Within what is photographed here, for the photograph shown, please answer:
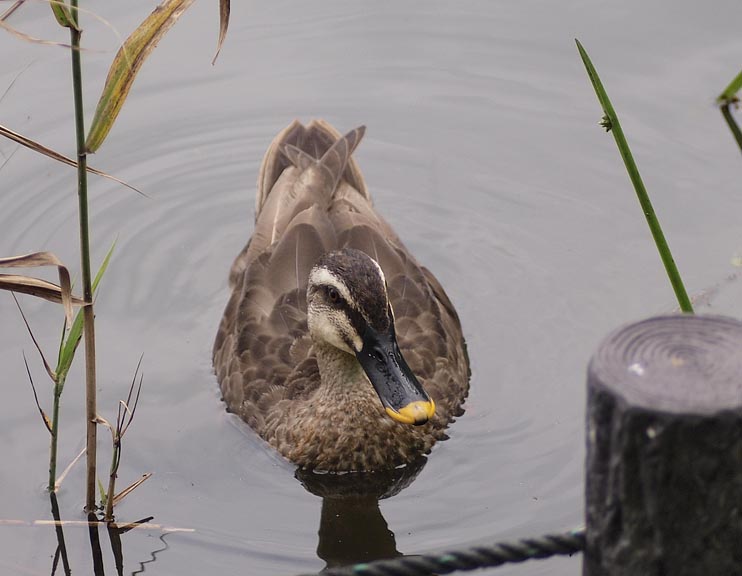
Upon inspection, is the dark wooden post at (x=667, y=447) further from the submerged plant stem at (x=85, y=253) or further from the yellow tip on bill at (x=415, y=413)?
the yellow tip on bill at (x=415, y=413)

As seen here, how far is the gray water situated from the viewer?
503cm

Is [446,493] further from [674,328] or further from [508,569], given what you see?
[674,328]

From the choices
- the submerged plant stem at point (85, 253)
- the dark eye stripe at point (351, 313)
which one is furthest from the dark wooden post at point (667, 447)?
the dark eye stripe at point (351, 313)

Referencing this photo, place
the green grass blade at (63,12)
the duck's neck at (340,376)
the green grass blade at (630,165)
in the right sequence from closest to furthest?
the green grass blade at (630,165), the green grass blade at (63,12), the duck's neck at (340,376)

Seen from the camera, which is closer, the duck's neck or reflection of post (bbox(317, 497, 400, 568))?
reflection of post (bbox(317, 497, 400, 568))

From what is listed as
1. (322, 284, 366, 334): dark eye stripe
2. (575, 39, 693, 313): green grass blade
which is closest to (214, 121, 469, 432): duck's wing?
(322, 284, 366, 334): dark eye stripe

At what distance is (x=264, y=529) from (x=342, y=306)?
94 cm

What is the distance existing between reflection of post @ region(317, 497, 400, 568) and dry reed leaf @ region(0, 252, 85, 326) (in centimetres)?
155

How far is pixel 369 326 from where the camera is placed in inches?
191

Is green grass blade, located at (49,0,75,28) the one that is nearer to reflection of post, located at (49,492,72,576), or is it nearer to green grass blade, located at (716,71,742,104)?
green grass blade, located at (716,71,742,104)

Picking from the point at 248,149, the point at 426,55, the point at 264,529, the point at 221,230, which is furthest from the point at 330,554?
the point at 426,55

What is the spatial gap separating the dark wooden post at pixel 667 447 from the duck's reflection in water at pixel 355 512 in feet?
8.81

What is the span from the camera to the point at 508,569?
15.1ft

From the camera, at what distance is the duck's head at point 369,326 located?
4695mm
